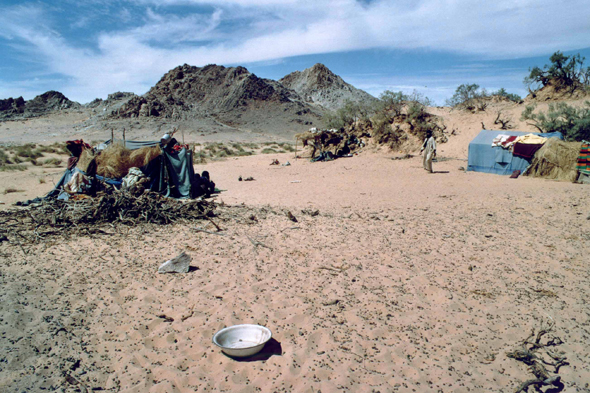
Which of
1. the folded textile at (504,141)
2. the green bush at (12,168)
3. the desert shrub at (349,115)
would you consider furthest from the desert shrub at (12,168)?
the folded textile at (504,141)

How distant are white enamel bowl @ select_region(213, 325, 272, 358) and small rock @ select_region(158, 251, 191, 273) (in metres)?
1.50

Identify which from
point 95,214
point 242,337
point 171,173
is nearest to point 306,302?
point 242,337

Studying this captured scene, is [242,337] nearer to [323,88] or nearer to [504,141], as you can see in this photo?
[504,141]

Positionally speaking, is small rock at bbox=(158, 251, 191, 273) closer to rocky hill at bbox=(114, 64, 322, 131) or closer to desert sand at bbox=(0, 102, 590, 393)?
desert sand at bbox=(0, 102, 590, 393)

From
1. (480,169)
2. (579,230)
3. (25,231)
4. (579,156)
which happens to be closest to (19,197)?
(25,231)

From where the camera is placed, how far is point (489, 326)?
12.0 ft

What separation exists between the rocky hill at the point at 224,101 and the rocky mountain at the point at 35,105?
2073 centimetres

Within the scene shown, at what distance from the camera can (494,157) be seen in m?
13.5

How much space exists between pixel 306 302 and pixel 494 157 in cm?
1211

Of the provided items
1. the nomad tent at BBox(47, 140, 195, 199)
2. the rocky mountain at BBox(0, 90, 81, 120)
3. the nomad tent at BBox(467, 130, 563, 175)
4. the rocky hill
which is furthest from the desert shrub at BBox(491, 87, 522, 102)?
the rocky mountain at BBox(0, 90, 81, 120)

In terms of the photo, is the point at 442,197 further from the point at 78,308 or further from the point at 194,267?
the point at 78,308

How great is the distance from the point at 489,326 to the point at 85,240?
541cm

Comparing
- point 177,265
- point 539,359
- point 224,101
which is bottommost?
point 539,359

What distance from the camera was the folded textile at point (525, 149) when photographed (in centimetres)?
1243
